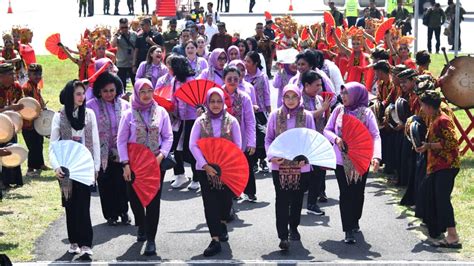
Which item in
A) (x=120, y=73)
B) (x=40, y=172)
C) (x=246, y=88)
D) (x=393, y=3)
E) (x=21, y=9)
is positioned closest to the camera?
(x=246, y=88)

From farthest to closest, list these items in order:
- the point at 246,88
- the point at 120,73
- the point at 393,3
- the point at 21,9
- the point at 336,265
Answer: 1. the point at 21,9
2. the point at 393,3
3. the point at 120,73
4. the point at 246,88
5. the point at 336,265

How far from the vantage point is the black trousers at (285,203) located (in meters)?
10.9

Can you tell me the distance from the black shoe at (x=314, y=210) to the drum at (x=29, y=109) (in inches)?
149

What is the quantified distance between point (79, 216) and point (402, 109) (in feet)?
15.7

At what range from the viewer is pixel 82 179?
10617 mm

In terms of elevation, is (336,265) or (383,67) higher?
(383,67)

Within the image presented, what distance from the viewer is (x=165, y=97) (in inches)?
565

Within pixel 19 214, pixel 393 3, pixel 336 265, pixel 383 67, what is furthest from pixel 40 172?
pixel 393 3

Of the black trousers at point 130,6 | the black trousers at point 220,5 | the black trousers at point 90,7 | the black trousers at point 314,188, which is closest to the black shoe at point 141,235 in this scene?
the black trousers at point 314,188

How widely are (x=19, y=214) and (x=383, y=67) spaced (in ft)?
16.7

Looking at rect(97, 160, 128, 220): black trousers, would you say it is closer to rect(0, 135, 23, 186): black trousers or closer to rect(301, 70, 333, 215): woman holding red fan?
rect(301, 70, 333, 215): woman holding red fan

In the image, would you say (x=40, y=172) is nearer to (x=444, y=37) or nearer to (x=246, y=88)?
(x=246, y=88)

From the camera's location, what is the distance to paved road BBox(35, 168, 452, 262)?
428 inches

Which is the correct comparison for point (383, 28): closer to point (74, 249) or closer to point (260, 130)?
point (260, 130)
